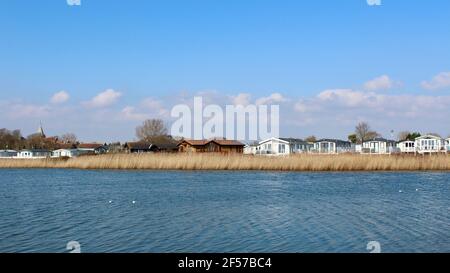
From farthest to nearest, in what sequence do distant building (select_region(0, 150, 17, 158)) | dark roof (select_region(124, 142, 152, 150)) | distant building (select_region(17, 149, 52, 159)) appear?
distant building (select_region(0, 150, 17, 158)) → distant building (select_region(17, 149, 52, 159)) → dark roof (select_region(124, 142, 152, 150))

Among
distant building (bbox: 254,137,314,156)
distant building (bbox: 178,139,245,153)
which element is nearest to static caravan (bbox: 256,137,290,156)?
distant building (bbox: 254,137,314,156)

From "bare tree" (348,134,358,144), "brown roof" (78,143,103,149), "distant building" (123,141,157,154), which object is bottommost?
"distant building" (123,141,157,154)

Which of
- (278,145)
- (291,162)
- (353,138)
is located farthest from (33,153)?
(291,162)

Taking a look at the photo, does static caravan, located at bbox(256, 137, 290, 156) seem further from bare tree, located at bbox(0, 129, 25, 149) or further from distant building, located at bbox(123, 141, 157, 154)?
bare tree, located at bbox(0, 129, 25, 149)

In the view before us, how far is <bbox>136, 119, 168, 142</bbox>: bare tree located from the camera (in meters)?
78.4

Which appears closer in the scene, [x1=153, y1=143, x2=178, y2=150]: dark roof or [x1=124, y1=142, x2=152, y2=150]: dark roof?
[x1=124, y1=142, x2=152, y2=150]: dark roof

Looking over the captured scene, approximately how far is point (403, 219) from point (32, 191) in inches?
648

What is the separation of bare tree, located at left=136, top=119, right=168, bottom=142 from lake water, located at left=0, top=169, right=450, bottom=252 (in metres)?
55.3

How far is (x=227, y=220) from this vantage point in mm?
14094

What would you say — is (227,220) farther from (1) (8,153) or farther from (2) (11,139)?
(2) (11,139)
